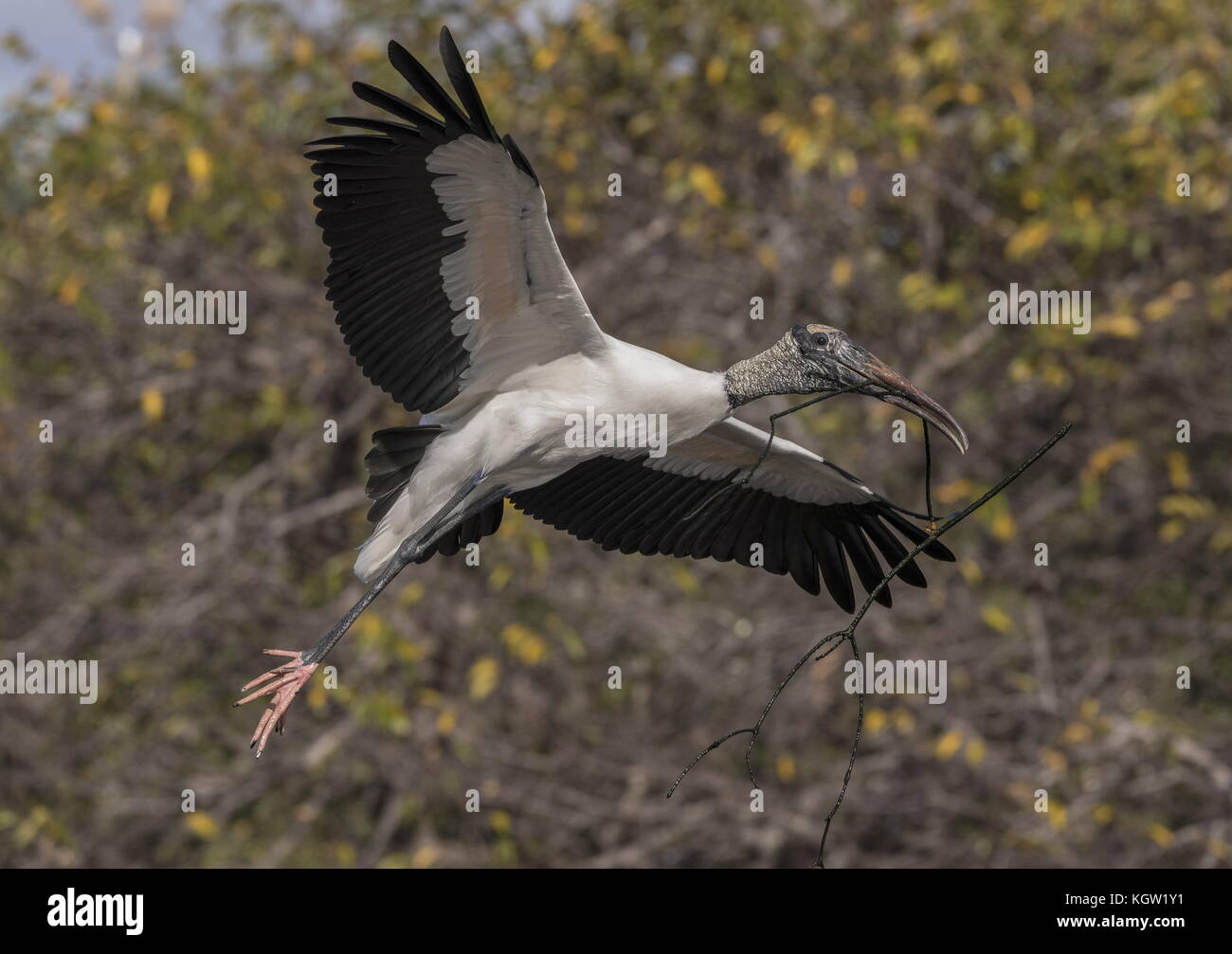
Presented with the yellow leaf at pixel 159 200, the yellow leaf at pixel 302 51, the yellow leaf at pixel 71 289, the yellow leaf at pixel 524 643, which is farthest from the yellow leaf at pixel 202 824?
the yellow leaf at pixel 302 51

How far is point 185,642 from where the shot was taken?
9695mm

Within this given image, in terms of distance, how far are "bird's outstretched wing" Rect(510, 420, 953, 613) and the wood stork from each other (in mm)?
271

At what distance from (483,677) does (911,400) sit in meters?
5.32

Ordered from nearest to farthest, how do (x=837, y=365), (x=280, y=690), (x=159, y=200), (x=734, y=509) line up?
(x=280, y=690)
(x=837, y=365)
(x=734, y=509)
(x=159, y=200)

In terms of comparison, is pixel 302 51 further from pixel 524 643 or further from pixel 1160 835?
pixel 1160 835

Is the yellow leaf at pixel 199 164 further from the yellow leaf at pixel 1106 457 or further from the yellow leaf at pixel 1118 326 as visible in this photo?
the yellow leaf at pixel 1106 457

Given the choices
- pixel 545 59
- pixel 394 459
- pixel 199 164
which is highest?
pixel 545 59

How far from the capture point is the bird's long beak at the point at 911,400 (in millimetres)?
3881

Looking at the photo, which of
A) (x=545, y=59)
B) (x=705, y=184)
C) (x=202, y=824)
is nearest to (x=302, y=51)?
(x=545, y=59)

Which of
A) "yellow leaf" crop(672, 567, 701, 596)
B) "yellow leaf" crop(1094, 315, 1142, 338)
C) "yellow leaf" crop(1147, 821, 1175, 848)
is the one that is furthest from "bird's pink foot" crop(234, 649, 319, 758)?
"yellow leaf" crop(1147, 821, 1175, 848)

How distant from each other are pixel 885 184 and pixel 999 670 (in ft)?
8.93

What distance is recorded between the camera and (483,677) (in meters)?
8.92

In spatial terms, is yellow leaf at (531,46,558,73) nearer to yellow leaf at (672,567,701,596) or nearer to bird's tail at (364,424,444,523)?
yellow leaf at (672,567,701,596)

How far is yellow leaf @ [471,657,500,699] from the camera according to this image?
8914 millimetres
